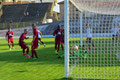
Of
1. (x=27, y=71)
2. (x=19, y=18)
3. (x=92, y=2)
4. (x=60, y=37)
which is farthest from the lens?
(x=19, y=18)

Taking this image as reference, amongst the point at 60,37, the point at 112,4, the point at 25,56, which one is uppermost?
the point at 112,4

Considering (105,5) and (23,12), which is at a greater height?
(23,12)

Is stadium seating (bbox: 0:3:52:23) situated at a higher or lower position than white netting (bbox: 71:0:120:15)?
higher

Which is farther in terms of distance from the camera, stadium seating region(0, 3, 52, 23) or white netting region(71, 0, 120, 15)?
stadium seating region(0, 3, 52, 23)

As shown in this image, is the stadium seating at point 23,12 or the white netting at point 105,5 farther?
the stadium seating at point 23,12

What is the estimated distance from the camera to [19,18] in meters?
48.7

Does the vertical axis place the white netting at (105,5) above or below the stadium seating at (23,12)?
below

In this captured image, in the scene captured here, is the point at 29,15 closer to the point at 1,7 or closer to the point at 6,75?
the point at 1,7

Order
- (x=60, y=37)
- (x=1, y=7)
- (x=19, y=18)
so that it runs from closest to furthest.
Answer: (x=60, y=37)
(x=19, y=18)
(x=1, y=7)

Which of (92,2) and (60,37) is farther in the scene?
(60,37)

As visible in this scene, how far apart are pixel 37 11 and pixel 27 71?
43167 millimetres

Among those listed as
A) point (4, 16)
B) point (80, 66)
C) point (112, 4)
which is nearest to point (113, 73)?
point (80, 66)

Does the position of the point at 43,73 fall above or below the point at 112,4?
below

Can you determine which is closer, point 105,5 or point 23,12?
point 105,5
